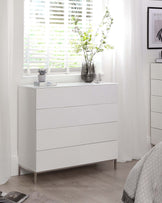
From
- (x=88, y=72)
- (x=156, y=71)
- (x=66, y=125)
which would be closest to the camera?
(x=66, y=125)

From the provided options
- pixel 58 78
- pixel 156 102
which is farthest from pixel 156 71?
pixel 58 78

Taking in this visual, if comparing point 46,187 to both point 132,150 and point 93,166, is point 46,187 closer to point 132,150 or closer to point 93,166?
point 93,166

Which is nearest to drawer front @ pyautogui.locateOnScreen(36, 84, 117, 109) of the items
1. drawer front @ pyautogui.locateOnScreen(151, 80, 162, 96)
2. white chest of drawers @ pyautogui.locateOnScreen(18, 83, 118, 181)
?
white chest of drawers @ pyautogui.locateOnScreen(18, 83, 118, 181)

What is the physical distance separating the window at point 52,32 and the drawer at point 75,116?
0.59 m

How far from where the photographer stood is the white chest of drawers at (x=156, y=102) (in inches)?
191

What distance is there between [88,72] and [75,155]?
2.89 ft

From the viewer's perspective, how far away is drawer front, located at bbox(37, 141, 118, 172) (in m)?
3.99

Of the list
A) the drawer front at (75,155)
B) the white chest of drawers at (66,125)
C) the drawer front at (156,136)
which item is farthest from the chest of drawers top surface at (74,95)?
the drawer front at (156,136)

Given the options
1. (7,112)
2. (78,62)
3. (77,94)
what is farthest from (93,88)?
(7,112)

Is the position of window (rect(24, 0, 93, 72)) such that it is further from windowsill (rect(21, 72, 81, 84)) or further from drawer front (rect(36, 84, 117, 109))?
drawer front (rect(36, 84, 117, 109))

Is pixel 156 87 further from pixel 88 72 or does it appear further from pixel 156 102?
pixel 88 72

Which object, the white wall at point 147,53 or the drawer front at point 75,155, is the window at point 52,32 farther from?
the drawer front at point 75,155

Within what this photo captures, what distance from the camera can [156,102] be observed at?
16.1 ft

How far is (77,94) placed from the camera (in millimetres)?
4125
